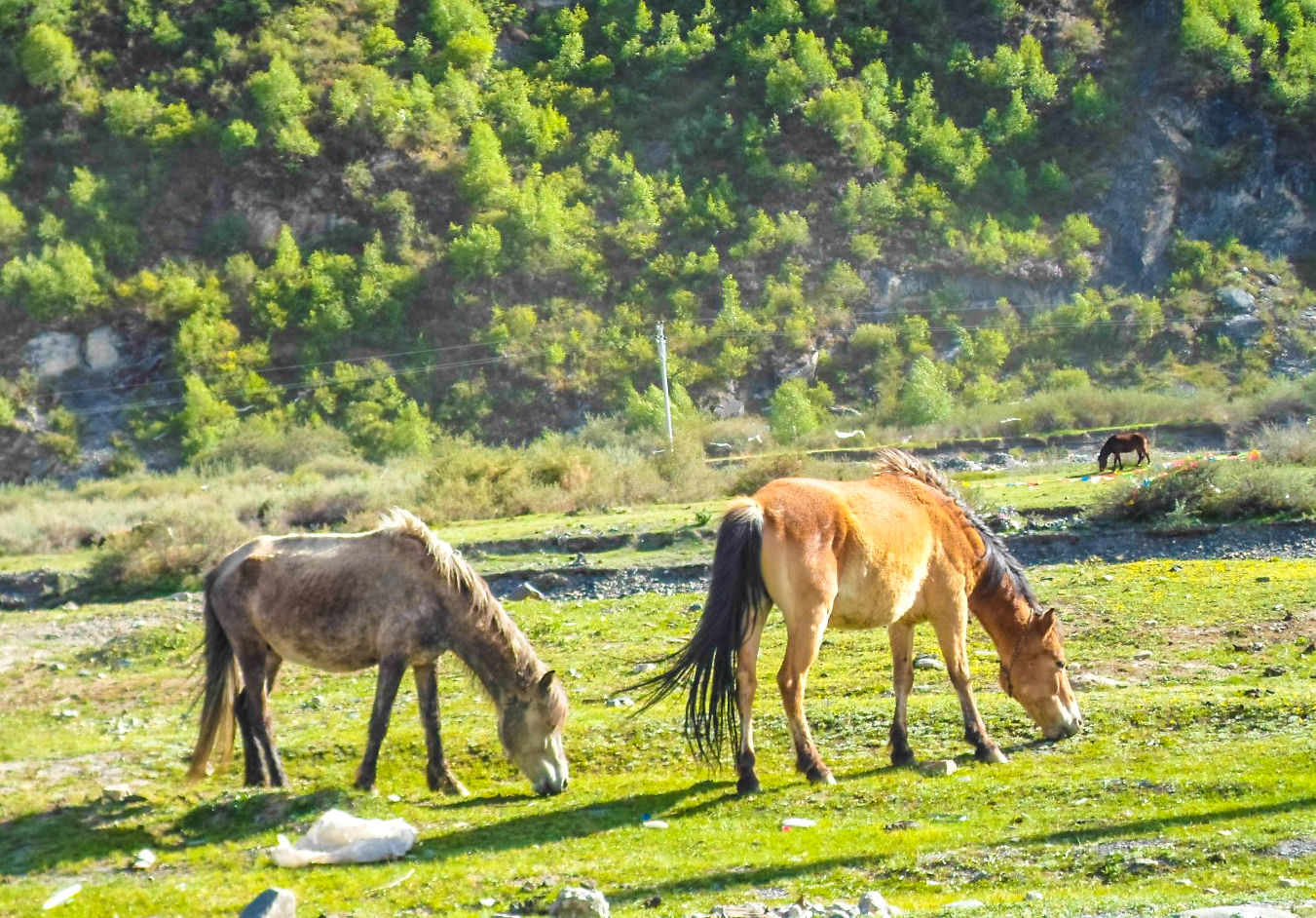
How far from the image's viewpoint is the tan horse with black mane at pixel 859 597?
11219 mm

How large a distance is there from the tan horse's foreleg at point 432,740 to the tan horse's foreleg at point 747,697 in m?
2.32

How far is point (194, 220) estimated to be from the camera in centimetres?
6738

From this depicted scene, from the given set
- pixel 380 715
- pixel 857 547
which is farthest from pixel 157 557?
pixel 857 547

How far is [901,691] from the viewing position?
1202 cm

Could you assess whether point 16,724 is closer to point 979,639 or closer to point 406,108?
point 979,639

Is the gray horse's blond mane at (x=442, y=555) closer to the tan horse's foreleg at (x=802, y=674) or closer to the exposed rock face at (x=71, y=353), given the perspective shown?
the tan horse's foreleg at (x=802, y=674)

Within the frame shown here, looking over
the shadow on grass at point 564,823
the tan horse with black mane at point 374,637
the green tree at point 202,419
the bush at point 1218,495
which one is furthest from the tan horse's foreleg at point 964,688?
the green tree at point 202,419

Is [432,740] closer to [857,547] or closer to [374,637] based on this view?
[374,637]

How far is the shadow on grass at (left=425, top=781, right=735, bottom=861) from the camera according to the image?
1034 cm

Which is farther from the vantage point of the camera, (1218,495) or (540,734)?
(1218,495)

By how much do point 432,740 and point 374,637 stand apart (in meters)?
0.94

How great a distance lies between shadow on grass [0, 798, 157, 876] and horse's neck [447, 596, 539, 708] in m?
2.70

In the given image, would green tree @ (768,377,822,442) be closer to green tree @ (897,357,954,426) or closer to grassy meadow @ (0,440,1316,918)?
green tree @ (897,357,954,426)

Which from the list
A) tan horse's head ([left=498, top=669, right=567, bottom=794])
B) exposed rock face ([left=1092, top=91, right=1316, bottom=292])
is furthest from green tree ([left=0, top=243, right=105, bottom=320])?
tan horse's head ([left=498, top=669, right=567, bottom=794])
